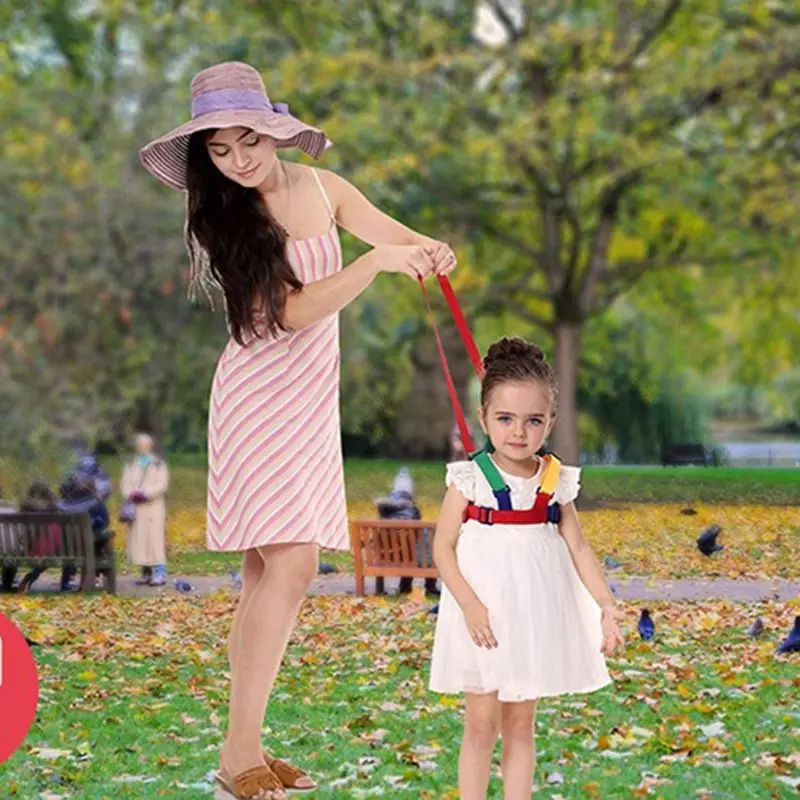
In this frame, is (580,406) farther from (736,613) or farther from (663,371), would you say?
(736,613)

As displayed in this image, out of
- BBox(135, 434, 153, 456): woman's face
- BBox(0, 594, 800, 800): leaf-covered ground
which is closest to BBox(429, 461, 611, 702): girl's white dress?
BBox(0, 594, 800, 800): leaf-covered ground

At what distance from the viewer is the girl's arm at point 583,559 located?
3.04 metres

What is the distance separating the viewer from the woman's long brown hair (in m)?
3.48

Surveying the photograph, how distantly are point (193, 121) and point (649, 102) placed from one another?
40.5 ft

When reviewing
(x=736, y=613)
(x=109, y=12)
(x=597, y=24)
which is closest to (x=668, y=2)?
(x=597, y=24)

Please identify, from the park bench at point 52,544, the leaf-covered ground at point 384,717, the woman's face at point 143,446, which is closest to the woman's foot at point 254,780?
the leaf-covered ground at point 384,717

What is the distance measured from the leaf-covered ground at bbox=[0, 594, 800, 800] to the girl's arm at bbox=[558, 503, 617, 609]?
42.0 inches

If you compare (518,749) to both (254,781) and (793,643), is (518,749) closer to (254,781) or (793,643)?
(254,781)

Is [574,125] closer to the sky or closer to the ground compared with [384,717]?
closer to the sky

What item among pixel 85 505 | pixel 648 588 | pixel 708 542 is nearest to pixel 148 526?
pixel 85 505

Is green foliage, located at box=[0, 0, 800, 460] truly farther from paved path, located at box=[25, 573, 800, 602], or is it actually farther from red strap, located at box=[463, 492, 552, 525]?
red strap, located at box=[463, 492, 552, 525]

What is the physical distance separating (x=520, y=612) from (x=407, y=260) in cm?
64

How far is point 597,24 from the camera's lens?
1587cm

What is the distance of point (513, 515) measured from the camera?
3.05 metres
